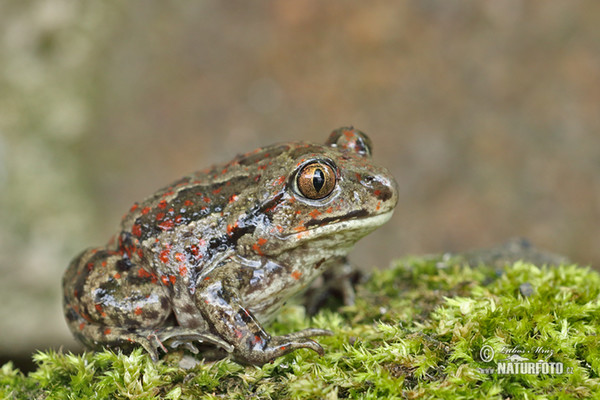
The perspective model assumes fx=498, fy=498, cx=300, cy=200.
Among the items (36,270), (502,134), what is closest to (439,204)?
(502,134)

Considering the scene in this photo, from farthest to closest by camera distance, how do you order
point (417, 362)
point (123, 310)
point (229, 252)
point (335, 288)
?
1. point (335, 288)
2. point (229, 252)
3. point (123, 310)
4. point (417, 362)

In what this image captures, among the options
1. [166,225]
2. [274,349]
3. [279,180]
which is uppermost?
[279,180]

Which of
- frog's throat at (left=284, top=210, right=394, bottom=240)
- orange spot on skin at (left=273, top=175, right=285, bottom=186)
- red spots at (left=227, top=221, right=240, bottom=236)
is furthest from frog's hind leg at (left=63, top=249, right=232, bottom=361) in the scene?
orange spot on skin at (left=273, top=175, right=285, bottom=186)

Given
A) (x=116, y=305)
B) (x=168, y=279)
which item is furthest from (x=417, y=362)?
(x=116, y=305)

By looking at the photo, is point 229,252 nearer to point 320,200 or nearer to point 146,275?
point 146,275

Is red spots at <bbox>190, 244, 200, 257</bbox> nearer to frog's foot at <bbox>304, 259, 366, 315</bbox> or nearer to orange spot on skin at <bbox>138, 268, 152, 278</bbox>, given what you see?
orange spot on skin at <bbox>138, 268, 152, 278</bbox>

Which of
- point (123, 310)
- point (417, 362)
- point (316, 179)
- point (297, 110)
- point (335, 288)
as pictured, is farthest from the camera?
point (297, 110)
